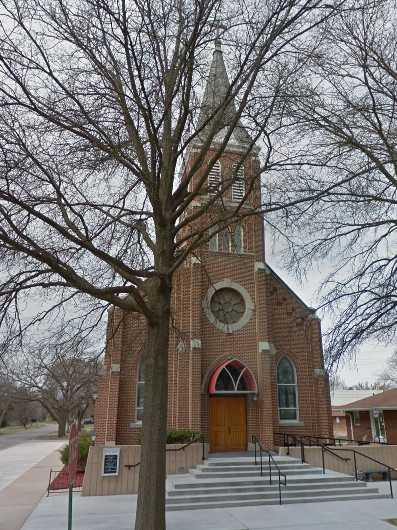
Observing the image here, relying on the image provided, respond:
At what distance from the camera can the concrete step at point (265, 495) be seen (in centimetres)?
1180

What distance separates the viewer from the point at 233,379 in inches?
682

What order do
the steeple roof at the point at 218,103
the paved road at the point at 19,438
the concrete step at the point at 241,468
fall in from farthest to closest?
the paved road at the point at 19,438 → the concrete step at the point at 241,468 → the steeple roof at the point at 218,103

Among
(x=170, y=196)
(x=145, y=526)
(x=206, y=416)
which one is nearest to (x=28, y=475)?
(x=206, y=416)

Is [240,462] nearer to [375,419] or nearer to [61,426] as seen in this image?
[375,419]

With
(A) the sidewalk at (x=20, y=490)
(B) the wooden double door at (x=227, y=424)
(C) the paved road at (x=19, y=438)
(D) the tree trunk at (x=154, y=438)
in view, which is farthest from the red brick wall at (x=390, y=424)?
(C) the paved road at (x=19, y=438)

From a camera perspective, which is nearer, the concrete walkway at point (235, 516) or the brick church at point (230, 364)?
the concrete walkway at point (235, 516)

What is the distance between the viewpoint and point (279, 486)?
12.2 meters

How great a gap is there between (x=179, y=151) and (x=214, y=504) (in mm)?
8998

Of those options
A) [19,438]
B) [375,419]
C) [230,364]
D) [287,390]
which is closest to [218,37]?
[230,364]

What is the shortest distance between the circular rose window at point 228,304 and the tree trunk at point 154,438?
36.2 ft

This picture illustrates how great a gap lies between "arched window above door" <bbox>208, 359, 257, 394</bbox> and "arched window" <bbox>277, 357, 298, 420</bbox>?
1949 millimetres

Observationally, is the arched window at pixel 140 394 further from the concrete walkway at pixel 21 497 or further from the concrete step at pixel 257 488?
the concrete step at pixel 257 488

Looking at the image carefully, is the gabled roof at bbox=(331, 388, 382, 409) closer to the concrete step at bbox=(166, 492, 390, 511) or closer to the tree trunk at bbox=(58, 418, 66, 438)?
the tree trunk at bbox=(58, 418, 66, 438)

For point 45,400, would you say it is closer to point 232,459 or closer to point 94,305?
point 232,459
